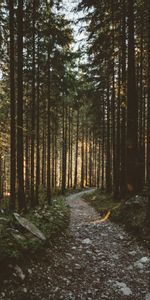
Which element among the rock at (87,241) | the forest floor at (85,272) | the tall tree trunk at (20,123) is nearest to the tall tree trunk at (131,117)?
the forest floor at (85,272)

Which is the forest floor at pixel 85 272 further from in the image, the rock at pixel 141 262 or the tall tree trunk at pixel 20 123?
the tall tree trunk at pixel 20 123

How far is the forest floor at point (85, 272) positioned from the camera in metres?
5.86

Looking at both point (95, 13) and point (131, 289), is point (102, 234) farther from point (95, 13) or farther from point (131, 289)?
point (95, 13)

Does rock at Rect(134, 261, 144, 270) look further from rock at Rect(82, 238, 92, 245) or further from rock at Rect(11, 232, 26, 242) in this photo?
rock at Rect(11, 232, 26, 242)

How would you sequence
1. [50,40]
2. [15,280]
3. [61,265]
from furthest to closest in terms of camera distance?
[50,40] < [61,265] < [15,280]

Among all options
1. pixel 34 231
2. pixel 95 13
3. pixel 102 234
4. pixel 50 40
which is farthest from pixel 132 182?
pixel 50 40

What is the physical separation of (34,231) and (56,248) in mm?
839

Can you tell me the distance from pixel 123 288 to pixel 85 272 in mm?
1046

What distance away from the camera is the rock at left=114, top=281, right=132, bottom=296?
6173mm

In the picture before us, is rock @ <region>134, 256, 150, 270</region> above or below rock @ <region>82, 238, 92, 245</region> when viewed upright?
above

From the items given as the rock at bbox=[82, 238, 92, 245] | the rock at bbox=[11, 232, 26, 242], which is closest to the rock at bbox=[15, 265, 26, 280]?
the rock at bbox=[11, 232, 26, 242]

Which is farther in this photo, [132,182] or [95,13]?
[95,13]

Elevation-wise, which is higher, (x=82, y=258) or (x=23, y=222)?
(x=23, y=222)

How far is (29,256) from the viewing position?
6.82 m
